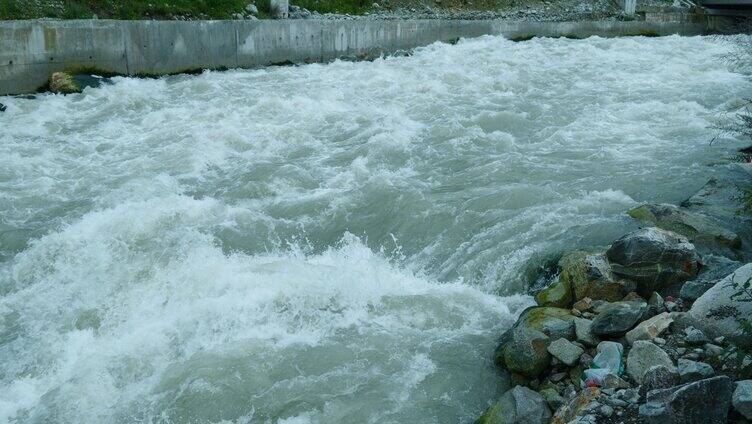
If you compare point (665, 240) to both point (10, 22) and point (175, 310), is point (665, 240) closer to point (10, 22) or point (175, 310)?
point (175, 310)

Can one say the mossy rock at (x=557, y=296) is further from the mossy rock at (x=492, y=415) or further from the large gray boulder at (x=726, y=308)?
the mossy rock at (x=492, y=415)

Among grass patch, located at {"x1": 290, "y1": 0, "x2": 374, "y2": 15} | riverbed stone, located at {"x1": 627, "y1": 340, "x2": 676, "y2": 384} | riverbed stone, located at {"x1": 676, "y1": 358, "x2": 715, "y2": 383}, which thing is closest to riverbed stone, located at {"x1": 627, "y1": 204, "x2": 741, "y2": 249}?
riverbed stone, located at {"x1": 627, "y1": 340, "x2": 676, "y2": 384}

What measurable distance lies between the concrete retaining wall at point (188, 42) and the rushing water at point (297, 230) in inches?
31.2

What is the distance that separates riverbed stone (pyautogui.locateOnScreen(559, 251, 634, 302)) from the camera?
6637 millimetres

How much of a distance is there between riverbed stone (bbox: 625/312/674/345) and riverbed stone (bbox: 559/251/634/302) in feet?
2.90

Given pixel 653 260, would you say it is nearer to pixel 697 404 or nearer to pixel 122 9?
pixel 697 404

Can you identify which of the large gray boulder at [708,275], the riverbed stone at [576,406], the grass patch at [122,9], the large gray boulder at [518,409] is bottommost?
the large gray boulder at [518,409]

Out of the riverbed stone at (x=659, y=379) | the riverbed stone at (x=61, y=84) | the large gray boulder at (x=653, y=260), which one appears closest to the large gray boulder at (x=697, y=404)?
the riverbed stone at (x=659, y=379)

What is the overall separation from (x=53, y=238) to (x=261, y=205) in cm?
267

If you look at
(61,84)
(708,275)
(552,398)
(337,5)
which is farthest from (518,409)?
(337,5)

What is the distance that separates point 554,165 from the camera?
1102 cm

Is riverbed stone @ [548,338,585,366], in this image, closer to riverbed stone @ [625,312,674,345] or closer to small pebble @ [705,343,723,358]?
riverbed stone @ [625,312,674,345]

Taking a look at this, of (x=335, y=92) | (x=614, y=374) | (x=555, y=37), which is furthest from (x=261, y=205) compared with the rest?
(x=555, y=37)

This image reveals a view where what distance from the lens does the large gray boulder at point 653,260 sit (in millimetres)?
6699
